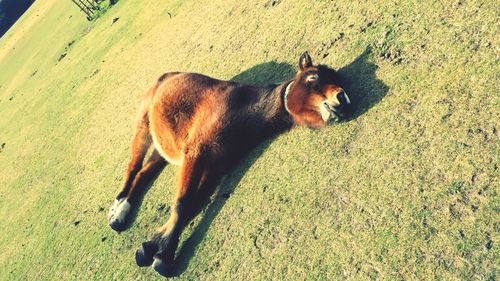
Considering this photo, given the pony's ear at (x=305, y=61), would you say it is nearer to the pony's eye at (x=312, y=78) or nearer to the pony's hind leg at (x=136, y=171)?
the pony's eye at (x=312, y=78)

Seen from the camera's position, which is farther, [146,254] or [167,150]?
[167,150]

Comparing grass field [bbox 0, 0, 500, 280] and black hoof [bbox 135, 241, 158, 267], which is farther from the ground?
black hoof [bbox 135, 241, 158, 267]

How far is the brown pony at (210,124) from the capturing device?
425cm

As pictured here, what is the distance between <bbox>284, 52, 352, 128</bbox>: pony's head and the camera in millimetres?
4152

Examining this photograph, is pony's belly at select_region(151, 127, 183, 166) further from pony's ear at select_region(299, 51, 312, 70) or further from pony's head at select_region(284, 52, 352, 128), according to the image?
pony's ear at select_region(299, 51, 312, 70)

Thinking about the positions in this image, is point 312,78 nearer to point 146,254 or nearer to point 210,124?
point 210,124

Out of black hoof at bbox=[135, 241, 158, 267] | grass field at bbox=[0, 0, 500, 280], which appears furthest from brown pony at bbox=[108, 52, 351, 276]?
grass field at bbox=[0, 0, 500, 280]

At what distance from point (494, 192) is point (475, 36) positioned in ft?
6.08

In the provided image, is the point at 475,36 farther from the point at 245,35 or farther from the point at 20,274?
the point at 20,274

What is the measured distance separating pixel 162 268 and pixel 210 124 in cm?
A: 170

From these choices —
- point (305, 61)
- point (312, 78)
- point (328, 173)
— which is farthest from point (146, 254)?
point (305, 61)

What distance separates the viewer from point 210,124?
4.66 metres

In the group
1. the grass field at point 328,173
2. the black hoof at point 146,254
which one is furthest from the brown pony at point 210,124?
the grass field at point 328,173

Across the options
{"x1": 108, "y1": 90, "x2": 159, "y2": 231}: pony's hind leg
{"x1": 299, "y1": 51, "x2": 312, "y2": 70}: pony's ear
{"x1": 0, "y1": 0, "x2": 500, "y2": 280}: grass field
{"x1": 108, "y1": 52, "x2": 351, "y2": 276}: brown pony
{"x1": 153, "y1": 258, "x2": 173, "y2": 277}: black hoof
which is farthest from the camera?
{"x1": 108, "y1": 90, "x2": 159, "y2": 231}: pony's hind leg
